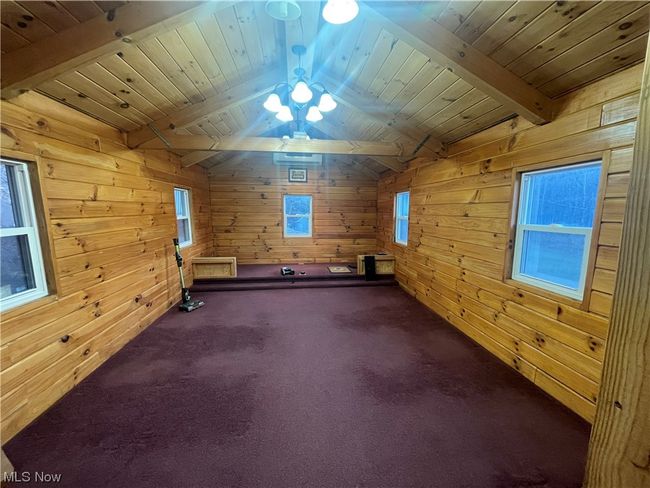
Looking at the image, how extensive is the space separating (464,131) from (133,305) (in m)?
3.98

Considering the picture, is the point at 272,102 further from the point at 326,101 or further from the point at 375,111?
the point at 375,111

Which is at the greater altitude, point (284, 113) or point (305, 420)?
point (284, 113)

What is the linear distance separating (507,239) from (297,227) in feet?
13.6

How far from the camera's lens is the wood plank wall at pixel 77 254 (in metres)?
1.70

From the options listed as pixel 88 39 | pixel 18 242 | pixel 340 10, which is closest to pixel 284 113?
pixel 340 10

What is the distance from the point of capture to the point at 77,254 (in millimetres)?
2135

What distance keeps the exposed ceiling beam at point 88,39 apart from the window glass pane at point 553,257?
9.23ft

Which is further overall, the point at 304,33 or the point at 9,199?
the point at 304,33

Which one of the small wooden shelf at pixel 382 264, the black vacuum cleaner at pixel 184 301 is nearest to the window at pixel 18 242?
the black vacuum cleaner at pixel 184 301

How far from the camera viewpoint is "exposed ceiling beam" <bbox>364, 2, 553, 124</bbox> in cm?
161

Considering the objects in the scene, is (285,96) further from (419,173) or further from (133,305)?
(133,305)

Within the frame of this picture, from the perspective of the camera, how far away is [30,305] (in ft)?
5.75

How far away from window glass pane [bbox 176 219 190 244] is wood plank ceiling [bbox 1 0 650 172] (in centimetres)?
179

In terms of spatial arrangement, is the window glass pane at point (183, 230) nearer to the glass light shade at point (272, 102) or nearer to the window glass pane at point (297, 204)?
the window glass pane at point (297, 204)
